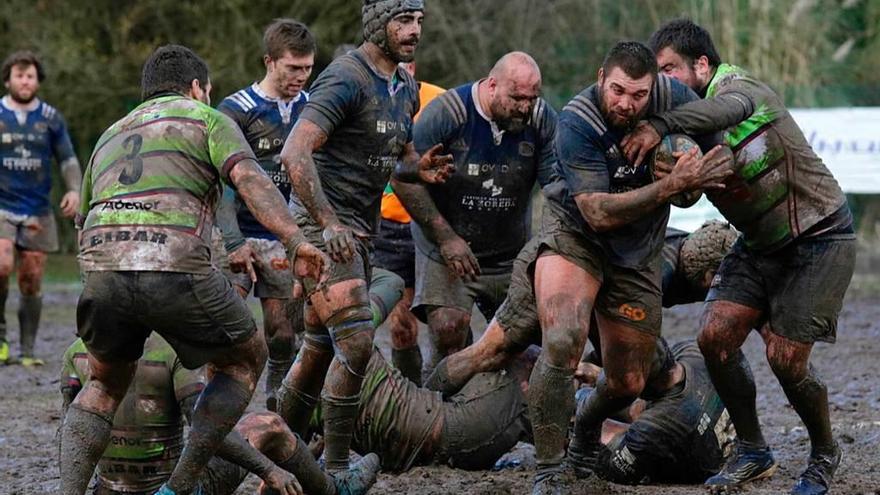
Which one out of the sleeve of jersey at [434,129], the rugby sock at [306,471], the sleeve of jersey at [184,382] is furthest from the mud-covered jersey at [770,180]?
the sleeve of jersey at [184,382]

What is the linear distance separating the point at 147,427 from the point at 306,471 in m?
0.63

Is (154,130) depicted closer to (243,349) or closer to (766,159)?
(243,349)

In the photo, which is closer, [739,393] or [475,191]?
[739,393]

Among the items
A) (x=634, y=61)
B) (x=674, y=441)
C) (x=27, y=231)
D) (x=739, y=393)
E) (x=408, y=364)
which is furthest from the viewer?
(x=27, y=231)

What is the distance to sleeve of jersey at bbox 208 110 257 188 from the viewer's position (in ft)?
17.1

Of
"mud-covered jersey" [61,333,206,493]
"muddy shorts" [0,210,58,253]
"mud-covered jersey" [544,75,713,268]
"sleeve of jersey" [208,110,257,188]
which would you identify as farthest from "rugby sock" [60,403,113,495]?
"muddy shorts" [0,210,58,253]

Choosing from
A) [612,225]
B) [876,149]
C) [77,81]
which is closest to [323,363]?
[612,225]

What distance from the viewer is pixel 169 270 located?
5117 millimetres

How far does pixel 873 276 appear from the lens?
15.5 m

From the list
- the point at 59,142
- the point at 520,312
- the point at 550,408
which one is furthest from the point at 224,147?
the point at 59,142

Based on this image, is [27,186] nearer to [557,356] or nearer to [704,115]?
[557,356]

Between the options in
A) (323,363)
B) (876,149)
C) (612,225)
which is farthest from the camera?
(876,149)

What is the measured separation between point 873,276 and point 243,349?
1151 cm

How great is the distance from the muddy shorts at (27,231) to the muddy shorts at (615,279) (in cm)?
580
